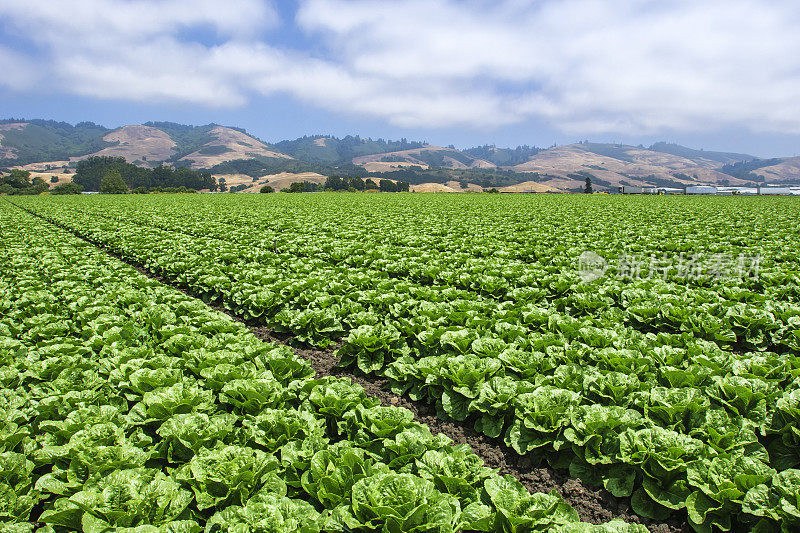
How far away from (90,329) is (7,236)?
62.6 ft

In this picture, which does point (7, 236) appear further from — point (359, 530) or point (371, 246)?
point (359, 530)

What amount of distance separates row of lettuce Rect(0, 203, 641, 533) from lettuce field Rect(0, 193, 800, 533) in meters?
0.02

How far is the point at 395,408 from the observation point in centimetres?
417

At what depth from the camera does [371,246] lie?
15.4 m

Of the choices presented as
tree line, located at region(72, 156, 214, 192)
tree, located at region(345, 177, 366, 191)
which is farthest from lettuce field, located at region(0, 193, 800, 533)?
tree line, located at region(72, 156, 214, 192)

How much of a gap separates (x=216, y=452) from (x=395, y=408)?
1.71m

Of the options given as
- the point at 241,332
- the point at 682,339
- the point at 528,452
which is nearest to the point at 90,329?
the point at 241,332

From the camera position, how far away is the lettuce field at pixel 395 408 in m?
3.12

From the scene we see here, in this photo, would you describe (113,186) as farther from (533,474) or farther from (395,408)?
(533,474)

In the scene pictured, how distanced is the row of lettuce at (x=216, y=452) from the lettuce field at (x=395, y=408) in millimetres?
20

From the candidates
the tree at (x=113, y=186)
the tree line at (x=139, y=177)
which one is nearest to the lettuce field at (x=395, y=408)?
the tree at (x=113, y=186)

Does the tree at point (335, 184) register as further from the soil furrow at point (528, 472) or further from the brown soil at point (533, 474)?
the brown soil at point (533, 474)

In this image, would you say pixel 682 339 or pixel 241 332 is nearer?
pixel 682 339

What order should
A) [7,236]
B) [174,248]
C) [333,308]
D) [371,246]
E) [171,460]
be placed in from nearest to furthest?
[171,460], [333,308], [174,248], [371,246], [7,236]
